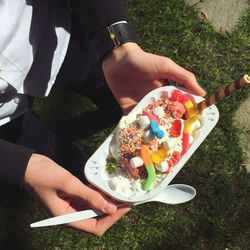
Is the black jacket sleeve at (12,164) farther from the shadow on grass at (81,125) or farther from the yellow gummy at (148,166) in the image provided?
the shadow on grass at (81,125)

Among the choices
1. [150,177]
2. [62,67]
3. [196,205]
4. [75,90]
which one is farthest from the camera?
[196,205]

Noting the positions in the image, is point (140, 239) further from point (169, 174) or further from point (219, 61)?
point (219, 61)

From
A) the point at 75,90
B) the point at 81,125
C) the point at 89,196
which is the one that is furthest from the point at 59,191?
the point at 81,125

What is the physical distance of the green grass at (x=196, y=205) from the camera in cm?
155

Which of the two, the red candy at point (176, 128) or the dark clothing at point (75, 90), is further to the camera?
the red candy at point (176, 128)

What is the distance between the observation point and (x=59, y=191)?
979 mm

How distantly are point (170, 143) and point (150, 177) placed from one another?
0.09 meters

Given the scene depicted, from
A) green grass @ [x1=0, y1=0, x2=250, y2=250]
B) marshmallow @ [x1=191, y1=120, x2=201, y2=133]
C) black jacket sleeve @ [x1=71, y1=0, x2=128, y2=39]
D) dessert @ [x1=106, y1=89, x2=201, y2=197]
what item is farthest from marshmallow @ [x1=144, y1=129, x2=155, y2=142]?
green grass @ [x1=0, y1=0, x2=250, y2=250]

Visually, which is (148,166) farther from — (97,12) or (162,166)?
(97,12)

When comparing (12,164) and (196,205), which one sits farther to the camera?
(196,205)

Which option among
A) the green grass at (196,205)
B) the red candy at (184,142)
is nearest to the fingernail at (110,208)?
the red candy at (184,142)

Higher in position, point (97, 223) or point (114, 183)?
point (114, 183)

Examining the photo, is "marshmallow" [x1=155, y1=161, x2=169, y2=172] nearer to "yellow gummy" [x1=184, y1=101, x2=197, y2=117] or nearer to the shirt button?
"yellow gummy" [x1=184, y1=101, x2=197, y2=117]

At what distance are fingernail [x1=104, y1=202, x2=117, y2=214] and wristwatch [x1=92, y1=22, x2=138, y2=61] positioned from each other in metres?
0.34
